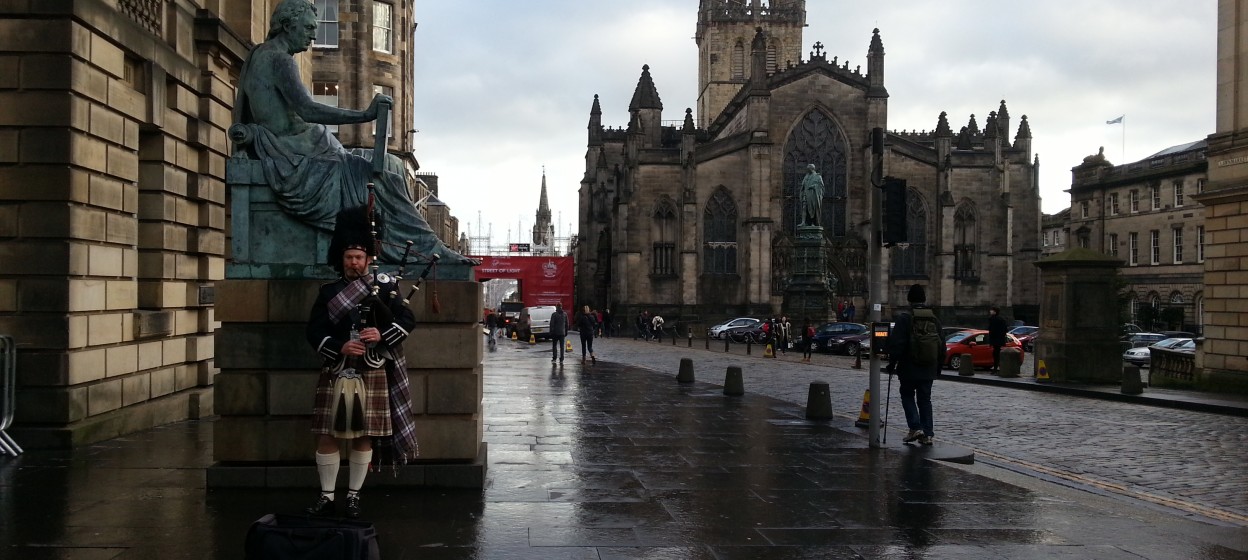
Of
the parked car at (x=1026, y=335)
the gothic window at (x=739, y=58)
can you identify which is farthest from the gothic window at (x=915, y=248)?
the gothic window at (x=739, y=58)

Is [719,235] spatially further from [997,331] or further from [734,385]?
[734,385]

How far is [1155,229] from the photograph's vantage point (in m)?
63.6

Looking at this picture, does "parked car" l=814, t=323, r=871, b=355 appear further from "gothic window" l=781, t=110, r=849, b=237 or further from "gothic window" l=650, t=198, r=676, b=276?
"gothic window" l=781, t=110, r=849, b=237

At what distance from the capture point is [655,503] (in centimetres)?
701

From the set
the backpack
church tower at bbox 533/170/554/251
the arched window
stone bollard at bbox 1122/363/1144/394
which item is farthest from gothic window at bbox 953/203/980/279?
church tower at bbox 533/170/554/251

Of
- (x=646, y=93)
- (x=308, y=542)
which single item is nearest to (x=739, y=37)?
(x=646, y=93)

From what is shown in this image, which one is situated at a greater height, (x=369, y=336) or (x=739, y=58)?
(x=739, y=58)

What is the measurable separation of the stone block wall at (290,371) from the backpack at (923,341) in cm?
572

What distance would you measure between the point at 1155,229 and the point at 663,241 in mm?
33952

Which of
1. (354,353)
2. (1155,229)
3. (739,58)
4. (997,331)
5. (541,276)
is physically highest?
(739,58)

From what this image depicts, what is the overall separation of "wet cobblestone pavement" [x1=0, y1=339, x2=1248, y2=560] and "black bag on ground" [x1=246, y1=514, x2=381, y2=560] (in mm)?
791

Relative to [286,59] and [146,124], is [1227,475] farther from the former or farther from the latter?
[146,124]

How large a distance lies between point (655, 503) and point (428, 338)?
2127 millimetres

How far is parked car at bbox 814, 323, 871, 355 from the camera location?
3675 cm
